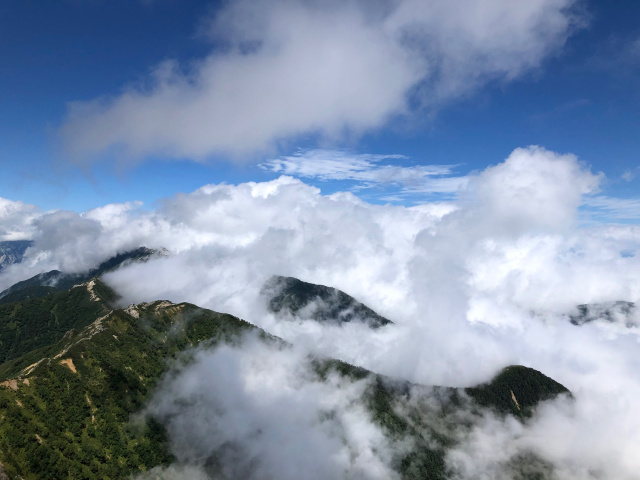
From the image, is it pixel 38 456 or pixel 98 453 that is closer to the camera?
pixel 38 456

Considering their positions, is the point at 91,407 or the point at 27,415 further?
the point at 91,407

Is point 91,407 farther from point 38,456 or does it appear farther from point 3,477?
point 3,477

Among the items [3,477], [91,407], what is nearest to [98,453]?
[91,407]

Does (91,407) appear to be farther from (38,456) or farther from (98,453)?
(38,456)

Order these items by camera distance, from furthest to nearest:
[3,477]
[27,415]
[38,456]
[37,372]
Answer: [37,372]
[27,415]
[38,456]
[3,477]

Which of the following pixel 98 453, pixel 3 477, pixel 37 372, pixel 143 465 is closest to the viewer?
pixel 3 477

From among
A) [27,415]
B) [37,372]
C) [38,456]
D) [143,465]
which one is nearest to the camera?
[38,456]

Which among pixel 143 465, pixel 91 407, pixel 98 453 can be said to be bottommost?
pixel 143 465

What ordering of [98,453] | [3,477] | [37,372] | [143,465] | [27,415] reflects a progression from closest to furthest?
1. [3,477]
2. [27,415]
3. [98,453]
4. [37,372]
5. [143,465]

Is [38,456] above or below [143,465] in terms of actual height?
above

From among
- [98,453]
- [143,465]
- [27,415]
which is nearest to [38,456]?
[27,415]
